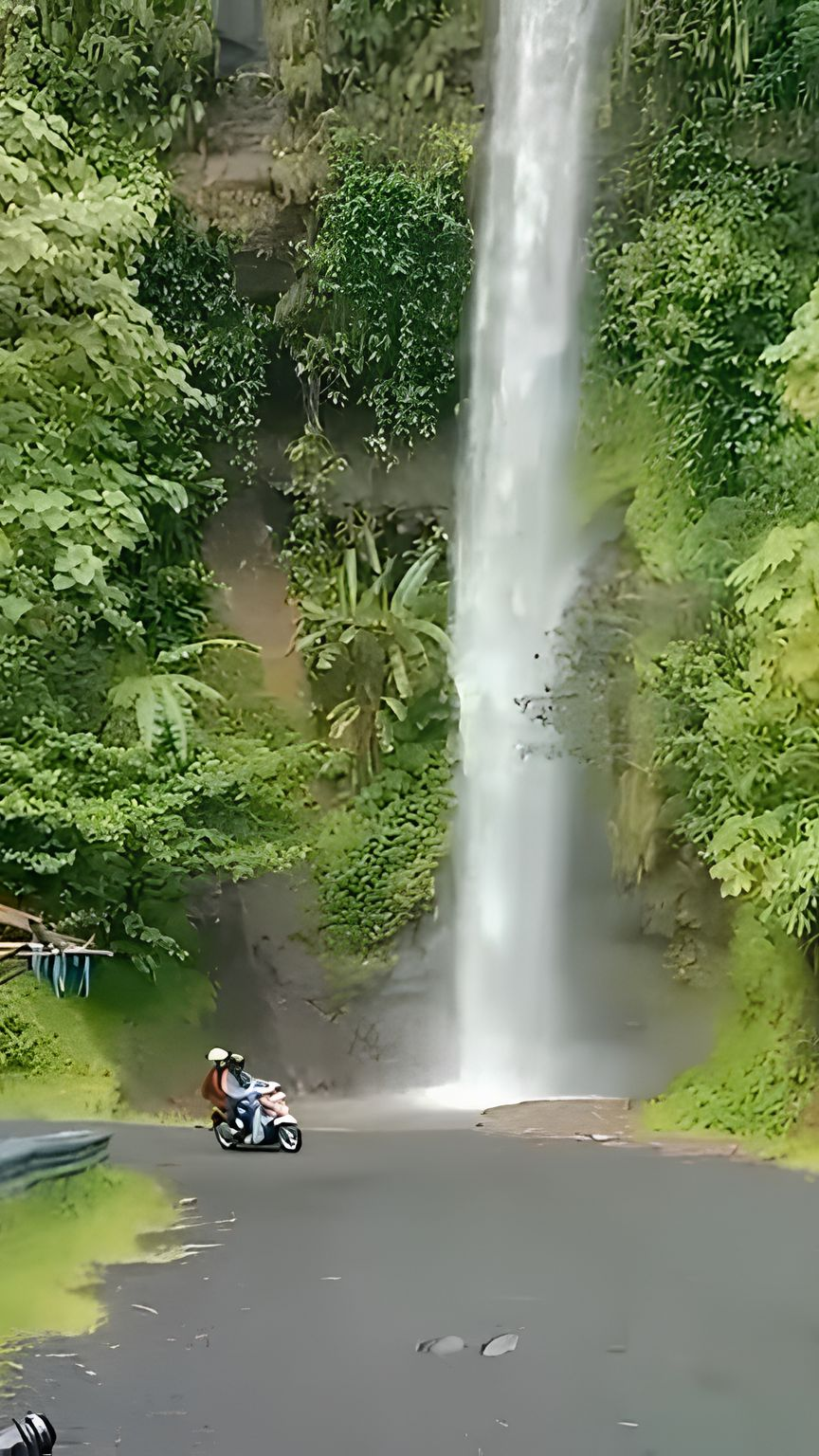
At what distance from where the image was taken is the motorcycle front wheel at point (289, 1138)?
5.55 meters

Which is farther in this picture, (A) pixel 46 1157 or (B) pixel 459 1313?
(A) pixel 46 1157

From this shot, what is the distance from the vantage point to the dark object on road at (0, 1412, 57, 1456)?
2.40 m

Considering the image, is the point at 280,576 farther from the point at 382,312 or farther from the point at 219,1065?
the point at 219,1065

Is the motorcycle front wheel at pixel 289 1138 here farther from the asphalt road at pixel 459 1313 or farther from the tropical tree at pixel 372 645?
the tropical tree at pixel 372 645

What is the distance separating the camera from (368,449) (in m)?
6.97

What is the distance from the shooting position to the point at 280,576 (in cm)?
689

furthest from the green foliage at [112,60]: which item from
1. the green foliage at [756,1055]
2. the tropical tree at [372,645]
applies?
the green foliage at [756,1055]

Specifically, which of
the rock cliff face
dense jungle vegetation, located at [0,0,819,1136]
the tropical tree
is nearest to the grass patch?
dense jungle vegetation, located at [0,0,819,1136]

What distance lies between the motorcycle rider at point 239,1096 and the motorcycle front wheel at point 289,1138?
64 mm

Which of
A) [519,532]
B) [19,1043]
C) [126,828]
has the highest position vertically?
[519,532]

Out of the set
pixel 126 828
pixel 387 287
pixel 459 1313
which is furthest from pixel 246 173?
pixel 459 1313

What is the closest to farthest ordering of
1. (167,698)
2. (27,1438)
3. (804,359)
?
(27,1438) → (804,359) → (167,698)

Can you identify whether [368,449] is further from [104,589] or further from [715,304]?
[715,304]

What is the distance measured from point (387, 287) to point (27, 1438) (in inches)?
219
